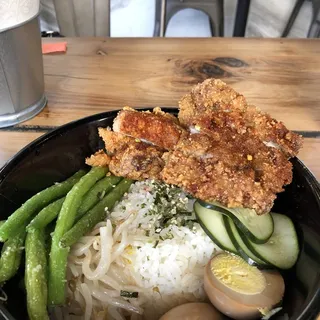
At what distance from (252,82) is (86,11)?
1.95m

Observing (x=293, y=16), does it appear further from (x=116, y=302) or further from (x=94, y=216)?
(x=116, y=302)

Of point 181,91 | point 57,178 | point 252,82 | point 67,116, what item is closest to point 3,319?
point 57,178

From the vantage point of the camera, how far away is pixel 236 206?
3.45 ft

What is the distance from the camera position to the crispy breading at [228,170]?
40.8 inches

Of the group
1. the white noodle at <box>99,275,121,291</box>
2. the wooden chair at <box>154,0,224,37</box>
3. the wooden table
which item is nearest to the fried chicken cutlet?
the white noodle at <box>99,275,121,291</box>

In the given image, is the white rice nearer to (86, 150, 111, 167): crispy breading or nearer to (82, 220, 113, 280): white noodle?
(82, 220, 113, 280): white noodle

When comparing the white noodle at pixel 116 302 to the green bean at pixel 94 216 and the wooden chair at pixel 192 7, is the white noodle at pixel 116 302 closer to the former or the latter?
the green bean at pixel 94 216

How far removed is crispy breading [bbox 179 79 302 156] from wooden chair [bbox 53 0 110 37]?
2.37 metres

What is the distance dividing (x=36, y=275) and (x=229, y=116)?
0.61 metres

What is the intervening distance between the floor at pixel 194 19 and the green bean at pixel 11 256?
132 inches

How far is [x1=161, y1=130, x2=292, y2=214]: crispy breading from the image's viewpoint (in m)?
1.04

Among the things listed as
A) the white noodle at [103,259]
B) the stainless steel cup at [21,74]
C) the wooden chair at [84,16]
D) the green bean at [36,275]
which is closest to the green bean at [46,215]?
the green bean at [36,275]

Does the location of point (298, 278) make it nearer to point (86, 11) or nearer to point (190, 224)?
point (190, 224)

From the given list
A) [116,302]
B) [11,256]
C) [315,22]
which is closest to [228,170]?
[116,302]
